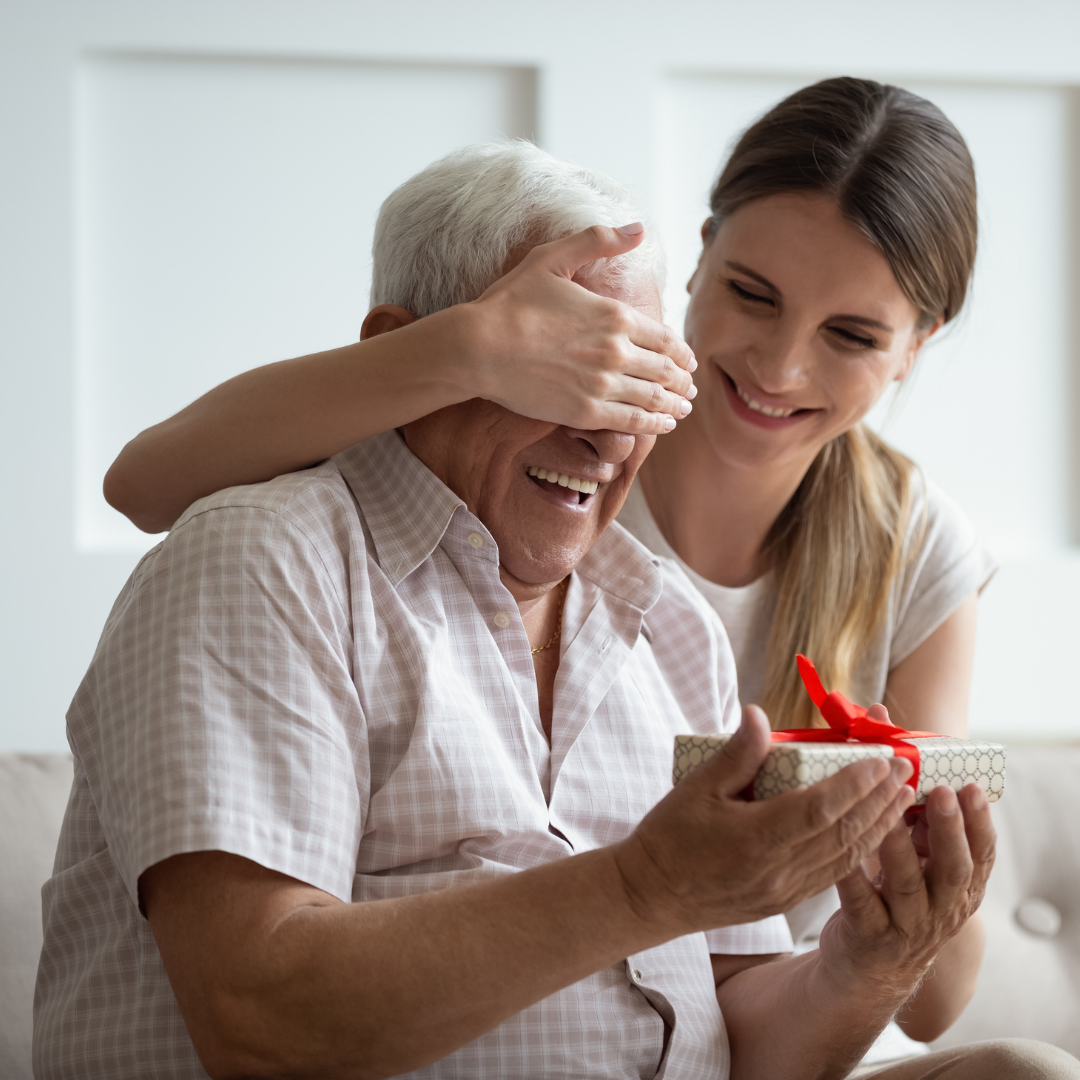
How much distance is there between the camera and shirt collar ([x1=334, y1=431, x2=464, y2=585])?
1139mm

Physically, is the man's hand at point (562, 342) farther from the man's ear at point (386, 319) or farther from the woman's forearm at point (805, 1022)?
the woman's forearm at point (805, 1022)

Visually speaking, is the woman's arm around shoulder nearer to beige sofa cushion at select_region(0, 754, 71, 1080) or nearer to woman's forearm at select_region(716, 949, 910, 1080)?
woman's forearm at select_region(716, 949, 910, 1080)

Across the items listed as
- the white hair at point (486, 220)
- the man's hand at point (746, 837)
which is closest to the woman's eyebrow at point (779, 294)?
the white hair at point (486, 220)

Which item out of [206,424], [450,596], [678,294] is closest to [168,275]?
[678,294]

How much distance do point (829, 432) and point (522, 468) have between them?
68 cm

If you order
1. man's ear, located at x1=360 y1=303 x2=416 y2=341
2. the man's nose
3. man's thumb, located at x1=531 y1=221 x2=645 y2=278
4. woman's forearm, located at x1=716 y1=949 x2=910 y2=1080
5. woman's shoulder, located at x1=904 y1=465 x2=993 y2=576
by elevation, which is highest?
man's thumb, located at x1=531 y1=221 x2=645 y2=278

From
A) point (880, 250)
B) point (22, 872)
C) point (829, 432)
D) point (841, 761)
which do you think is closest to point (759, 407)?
point (829, 432)

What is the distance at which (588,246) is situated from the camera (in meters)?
1.08

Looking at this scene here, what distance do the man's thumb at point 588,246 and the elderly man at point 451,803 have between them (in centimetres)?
7

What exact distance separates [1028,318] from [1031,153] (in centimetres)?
40

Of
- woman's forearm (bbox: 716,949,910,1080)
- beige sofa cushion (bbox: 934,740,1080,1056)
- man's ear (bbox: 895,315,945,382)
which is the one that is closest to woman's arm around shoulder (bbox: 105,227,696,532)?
woman's forearm (bbox: 716,949,910,1080)

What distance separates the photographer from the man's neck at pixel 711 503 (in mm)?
1802

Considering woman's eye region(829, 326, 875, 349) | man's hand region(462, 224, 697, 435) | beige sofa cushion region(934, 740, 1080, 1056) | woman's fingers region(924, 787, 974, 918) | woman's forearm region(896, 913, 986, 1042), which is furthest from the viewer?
beige sofa cushion region(934, 740, 1080, 1056)

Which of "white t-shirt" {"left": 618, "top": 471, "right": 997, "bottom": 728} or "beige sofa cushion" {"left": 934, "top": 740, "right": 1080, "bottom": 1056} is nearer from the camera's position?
"white t-shirt" {"left": 618, "top": 471, "right": 997, "bottom": 728}
